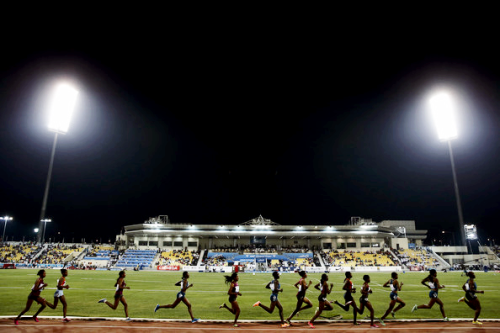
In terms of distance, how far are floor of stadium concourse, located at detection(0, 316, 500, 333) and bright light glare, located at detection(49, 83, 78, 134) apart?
33.0 metres

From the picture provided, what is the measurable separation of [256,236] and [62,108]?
5146 centimetres

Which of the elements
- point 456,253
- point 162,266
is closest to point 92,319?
point 162,266

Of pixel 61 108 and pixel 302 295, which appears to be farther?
pixel 61 108

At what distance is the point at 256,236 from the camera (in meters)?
74.7

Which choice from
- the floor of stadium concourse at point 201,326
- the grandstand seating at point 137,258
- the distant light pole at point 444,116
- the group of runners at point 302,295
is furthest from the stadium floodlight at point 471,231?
the grandstand seating at point 137,258

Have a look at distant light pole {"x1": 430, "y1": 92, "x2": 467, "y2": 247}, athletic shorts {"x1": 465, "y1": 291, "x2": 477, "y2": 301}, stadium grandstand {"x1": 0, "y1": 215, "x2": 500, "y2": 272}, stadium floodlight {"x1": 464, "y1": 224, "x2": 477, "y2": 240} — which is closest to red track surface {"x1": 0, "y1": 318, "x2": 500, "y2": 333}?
athletic shorts {"x1": 465, "y1": 291, "x2": 477, "y2": 301}

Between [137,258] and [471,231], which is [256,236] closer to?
[137,258]

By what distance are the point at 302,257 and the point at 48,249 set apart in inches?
2366

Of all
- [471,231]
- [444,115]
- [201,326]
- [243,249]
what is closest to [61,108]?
[201,326]

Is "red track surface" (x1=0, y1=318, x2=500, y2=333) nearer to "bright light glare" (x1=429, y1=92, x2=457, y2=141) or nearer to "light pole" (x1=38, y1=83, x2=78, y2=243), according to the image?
"bright light glare" (x1=429, y1=92, x2=457, y2=141)

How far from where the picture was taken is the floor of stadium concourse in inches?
418

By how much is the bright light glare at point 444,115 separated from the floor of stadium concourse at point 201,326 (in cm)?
2759

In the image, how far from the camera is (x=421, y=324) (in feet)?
38.3

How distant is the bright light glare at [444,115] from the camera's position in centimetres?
3422
